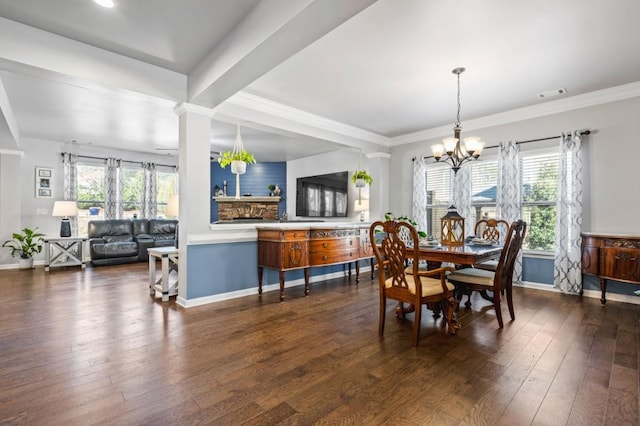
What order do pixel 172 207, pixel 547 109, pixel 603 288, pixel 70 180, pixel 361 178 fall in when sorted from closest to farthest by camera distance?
pixel 603 288
pixel 547 109
pixel 172 207
pixel 361 178
pixel 70 180

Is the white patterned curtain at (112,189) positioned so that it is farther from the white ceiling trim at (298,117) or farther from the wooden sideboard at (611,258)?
the wooden sideboard at (611,258)

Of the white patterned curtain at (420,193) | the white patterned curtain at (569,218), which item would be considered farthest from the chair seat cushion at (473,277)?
the white patterned curtain at (420,193)

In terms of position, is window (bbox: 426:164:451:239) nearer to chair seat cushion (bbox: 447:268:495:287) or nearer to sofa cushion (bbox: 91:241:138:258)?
chair seat cushion (bbox: 447:268:495:287)

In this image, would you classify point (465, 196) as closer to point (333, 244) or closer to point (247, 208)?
point (333, 244)

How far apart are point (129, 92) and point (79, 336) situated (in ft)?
7.78

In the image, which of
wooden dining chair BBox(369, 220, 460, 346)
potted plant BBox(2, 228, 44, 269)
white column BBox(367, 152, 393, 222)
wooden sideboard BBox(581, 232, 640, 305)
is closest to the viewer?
wooden dining chair BBox(369, 220, 460, 346)

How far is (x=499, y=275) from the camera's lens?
2.88 metres

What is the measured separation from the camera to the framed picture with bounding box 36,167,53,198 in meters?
6.58

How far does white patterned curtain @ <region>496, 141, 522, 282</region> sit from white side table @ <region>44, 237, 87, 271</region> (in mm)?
7665

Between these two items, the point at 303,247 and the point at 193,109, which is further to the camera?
the point at 303,247

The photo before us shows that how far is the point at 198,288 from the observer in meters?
3.67

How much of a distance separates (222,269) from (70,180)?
549 centimetres

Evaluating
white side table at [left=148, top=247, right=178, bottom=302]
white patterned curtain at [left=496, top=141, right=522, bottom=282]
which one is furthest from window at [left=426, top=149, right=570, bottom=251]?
white side table at [left=148, top=247, right=178, bottom=302]

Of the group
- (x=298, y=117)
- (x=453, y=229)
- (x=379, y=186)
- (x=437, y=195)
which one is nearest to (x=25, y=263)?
(x=298, y=117)
